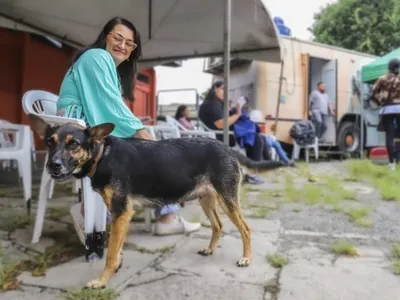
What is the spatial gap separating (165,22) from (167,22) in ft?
0.09

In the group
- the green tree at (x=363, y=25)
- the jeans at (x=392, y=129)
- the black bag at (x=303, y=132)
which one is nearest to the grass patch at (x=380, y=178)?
the jeans at (x=392, y=129)

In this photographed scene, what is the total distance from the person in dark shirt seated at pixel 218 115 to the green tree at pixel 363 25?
48.5 ft

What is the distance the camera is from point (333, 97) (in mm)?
9781

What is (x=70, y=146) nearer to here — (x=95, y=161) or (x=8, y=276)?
(x=95, y=161)

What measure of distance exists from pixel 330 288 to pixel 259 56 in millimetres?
4067

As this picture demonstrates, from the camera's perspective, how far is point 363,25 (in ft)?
60.9

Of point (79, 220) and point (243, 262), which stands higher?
point (79, 220)

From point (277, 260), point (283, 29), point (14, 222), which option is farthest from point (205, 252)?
point (283, 29)

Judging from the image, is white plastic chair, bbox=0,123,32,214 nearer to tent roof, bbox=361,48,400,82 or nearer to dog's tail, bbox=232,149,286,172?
dog's tail, bbox=232,149,286,172

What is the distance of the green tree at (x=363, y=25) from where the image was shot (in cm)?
1781

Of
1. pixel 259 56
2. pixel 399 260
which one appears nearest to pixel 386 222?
pixel 399 260

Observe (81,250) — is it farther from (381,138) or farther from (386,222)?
(381,138)

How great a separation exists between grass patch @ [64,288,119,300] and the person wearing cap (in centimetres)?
556

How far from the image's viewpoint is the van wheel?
1007 centimetres
